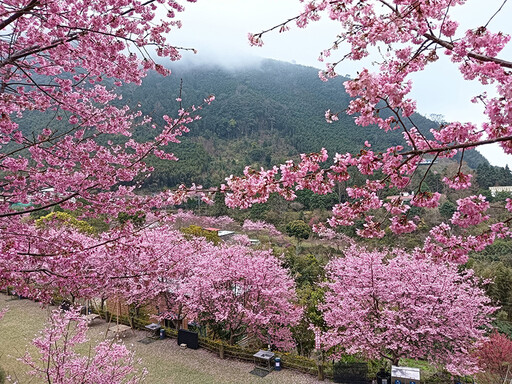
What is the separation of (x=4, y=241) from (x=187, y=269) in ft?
31.4

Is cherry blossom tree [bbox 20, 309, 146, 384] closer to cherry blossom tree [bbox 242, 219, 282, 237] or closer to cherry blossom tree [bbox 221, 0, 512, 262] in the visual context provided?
cherry blossom tree [bbox 221, 0, 512, 262]

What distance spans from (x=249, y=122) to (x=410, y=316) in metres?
75.9

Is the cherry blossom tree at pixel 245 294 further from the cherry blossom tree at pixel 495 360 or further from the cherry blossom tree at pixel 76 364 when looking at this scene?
the cherry blossom tree at pixel 495 360

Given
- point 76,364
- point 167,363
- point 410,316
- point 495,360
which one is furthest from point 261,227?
point 76,364

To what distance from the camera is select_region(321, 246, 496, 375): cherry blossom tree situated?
8.51 metres

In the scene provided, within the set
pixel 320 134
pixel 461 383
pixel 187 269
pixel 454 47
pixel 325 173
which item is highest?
pixel 320 134

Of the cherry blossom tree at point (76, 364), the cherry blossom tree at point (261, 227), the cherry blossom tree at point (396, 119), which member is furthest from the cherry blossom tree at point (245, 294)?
the cherry blossom tree at point (261, 227)

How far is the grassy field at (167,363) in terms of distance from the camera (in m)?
9.42

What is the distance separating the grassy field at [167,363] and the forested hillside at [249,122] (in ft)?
112

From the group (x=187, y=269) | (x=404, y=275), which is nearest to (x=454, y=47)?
(x=404, y=275)

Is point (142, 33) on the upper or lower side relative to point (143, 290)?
upper

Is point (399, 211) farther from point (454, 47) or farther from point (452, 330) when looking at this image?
point (452, 330)

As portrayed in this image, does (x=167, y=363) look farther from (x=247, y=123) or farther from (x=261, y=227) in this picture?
(x=247, y=123)

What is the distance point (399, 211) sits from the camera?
10.4 feet
